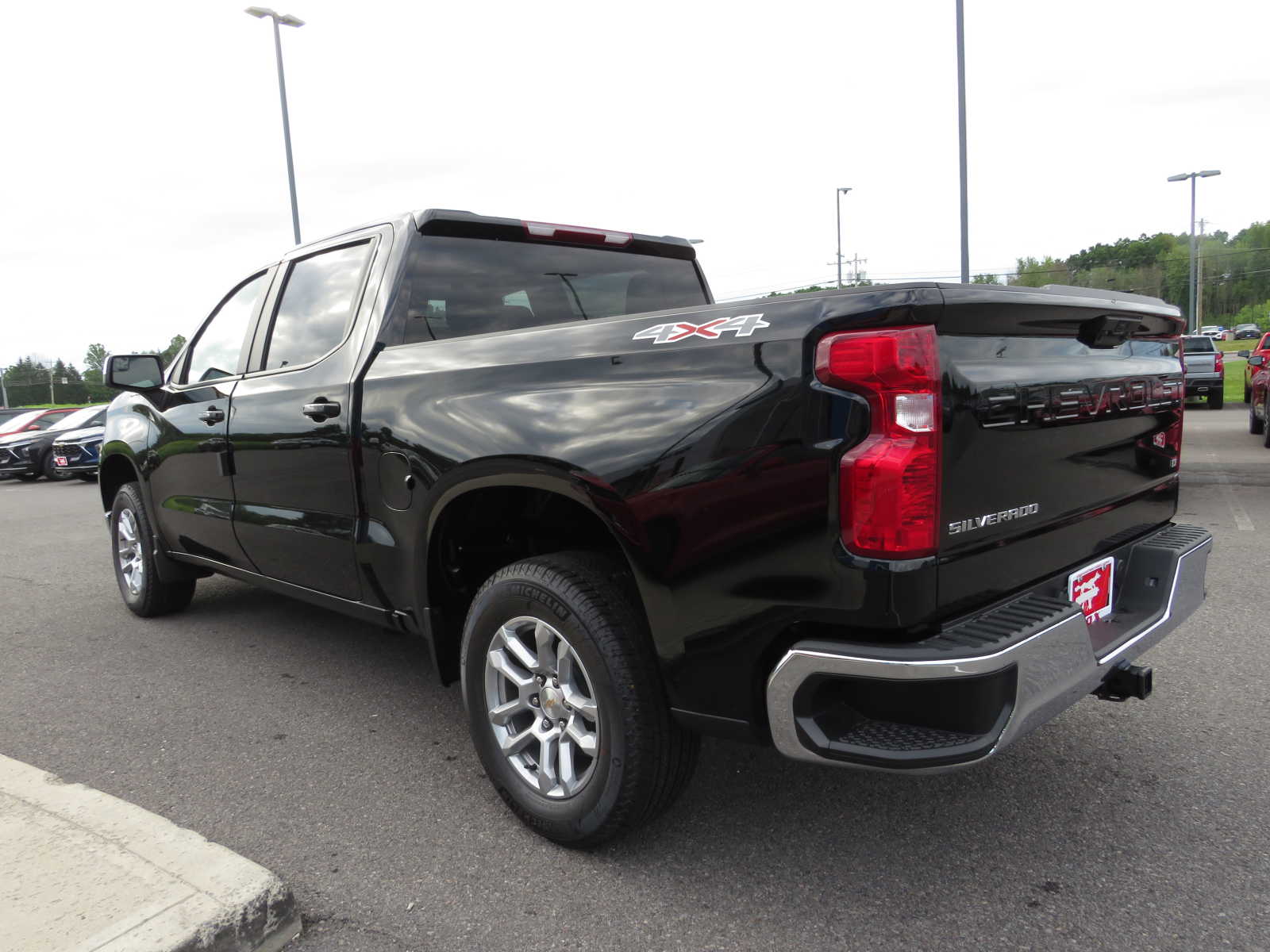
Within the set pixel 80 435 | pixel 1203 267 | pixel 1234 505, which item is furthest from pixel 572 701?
pixel 1203 267

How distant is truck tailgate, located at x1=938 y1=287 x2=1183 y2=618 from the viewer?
2.06 metres

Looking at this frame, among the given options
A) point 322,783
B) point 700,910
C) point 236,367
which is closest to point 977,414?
point 700,910

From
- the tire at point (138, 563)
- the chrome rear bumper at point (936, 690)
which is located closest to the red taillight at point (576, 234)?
the chrome rear bumper at point (936, 690)

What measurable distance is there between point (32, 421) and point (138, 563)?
1638 cm

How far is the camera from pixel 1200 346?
73.5ft

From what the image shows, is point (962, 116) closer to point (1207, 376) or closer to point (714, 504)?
point (1207, 376)

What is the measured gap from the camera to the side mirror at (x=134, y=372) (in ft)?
15.1

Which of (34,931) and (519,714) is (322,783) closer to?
(519,714)

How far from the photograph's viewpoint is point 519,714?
280 centimetres

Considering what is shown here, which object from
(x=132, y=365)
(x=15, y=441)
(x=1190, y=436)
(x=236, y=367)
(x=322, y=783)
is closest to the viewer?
(x=322, y=783)

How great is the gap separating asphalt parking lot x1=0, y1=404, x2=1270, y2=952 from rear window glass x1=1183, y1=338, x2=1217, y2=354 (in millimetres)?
20558

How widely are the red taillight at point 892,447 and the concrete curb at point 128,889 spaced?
65.7 inches

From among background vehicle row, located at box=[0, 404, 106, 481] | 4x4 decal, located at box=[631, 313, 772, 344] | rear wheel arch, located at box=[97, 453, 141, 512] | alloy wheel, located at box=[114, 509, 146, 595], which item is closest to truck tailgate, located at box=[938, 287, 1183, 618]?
4x4 decal, located at box=[631, 313, 772, 344]

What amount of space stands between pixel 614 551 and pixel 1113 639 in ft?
4.52
